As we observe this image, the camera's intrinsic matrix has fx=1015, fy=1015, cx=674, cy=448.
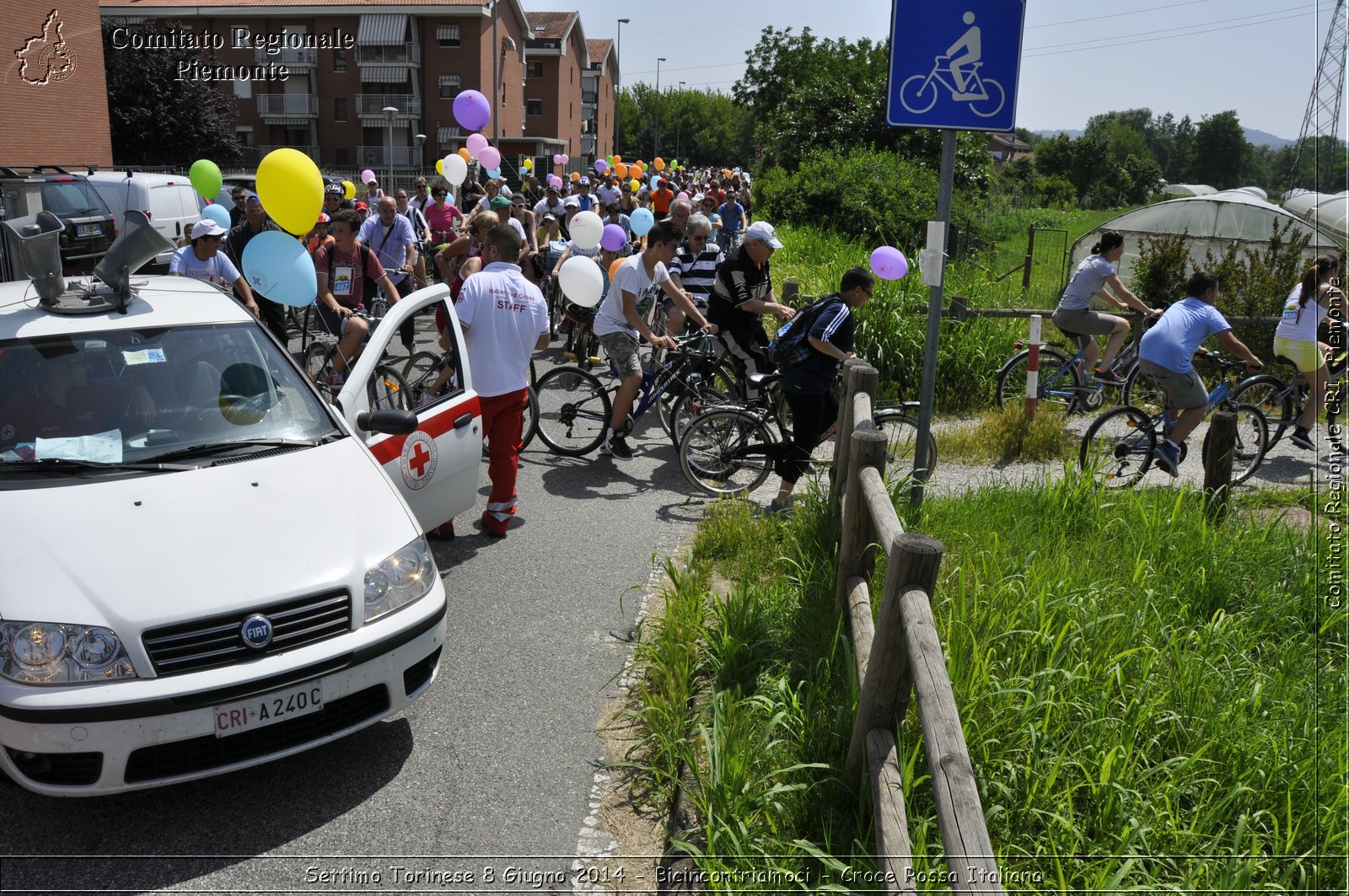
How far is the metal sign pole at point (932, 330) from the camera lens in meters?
5.54

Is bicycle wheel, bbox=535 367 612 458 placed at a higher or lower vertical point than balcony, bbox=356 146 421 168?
lower

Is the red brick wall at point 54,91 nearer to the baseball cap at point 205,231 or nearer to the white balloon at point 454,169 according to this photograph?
the white balloon at point 454,169

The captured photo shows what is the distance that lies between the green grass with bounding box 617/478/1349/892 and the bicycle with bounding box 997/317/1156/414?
4.87 metres

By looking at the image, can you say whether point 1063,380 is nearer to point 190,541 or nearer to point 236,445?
point 236,445

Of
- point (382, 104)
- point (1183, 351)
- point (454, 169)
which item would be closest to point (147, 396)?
point (1183, 351)

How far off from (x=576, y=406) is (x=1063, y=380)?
5199 millimetres

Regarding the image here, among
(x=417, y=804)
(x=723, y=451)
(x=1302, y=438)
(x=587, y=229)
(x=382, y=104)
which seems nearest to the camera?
(x=417, y=804)

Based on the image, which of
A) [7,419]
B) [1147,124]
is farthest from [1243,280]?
[1147,124]

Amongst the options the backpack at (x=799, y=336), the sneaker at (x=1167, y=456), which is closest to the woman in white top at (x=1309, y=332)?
the sneaker at (x=1167, y=456)

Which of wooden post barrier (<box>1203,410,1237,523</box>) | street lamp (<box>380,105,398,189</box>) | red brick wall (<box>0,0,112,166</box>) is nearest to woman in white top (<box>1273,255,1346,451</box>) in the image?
wooden post barrier (<box>1203,410,1237,523</box>)

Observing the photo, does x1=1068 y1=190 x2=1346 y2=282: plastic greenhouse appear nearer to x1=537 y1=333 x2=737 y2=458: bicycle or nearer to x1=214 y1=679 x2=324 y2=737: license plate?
x1=537 y1=333 x2=737 y2=458: bicycle

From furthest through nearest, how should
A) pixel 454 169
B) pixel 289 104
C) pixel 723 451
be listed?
pixel 289 104 < pixel 454 169 < pixel 723 451

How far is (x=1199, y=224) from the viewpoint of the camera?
797 inches

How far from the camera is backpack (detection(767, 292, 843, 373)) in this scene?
7.10 metres
